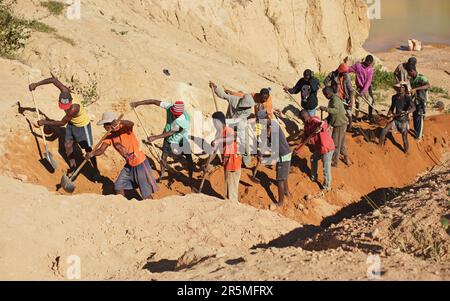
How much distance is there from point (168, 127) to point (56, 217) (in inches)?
101

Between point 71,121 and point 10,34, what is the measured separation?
3442 mm

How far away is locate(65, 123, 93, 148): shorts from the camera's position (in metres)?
8.21

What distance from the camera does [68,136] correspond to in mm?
8250

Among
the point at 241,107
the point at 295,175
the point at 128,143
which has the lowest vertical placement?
the point at 295,175

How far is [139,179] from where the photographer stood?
24.0 feet

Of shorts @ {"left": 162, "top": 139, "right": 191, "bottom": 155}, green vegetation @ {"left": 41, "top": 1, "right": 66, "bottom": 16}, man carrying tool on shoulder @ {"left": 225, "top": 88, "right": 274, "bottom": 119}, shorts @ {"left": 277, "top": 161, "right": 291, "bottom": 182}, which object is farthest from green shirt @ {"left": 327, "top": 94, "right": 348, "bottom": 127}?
green vegetation @ {"left": 41, "top": 1, "right": 66, "bottom": 16}

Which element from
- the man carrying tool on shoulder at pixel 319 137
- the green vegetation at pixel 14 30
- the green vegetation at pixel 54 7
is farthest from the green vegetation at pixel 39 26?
the man carrying tool on shoulder at pixel 319 137

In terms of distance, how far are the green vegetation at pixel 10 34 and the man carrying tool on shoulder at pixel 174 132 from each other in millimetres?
3448

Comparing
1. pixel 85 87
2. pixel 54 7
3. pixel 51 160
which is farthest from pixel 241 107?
pixel 54 7

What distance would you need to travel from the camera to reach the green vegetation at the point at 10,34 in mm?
10469

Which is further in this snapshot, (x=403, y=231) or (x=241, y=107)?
(x=241, y=107)

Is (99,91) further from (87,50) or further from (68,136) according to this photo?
(68,136)

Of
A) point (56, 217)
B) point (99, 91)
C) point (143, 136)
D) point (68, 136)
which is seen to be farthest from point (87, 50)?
point (56, 217)

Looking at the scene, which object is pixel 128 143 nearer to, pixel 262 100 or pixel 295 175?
pixel 262 100
